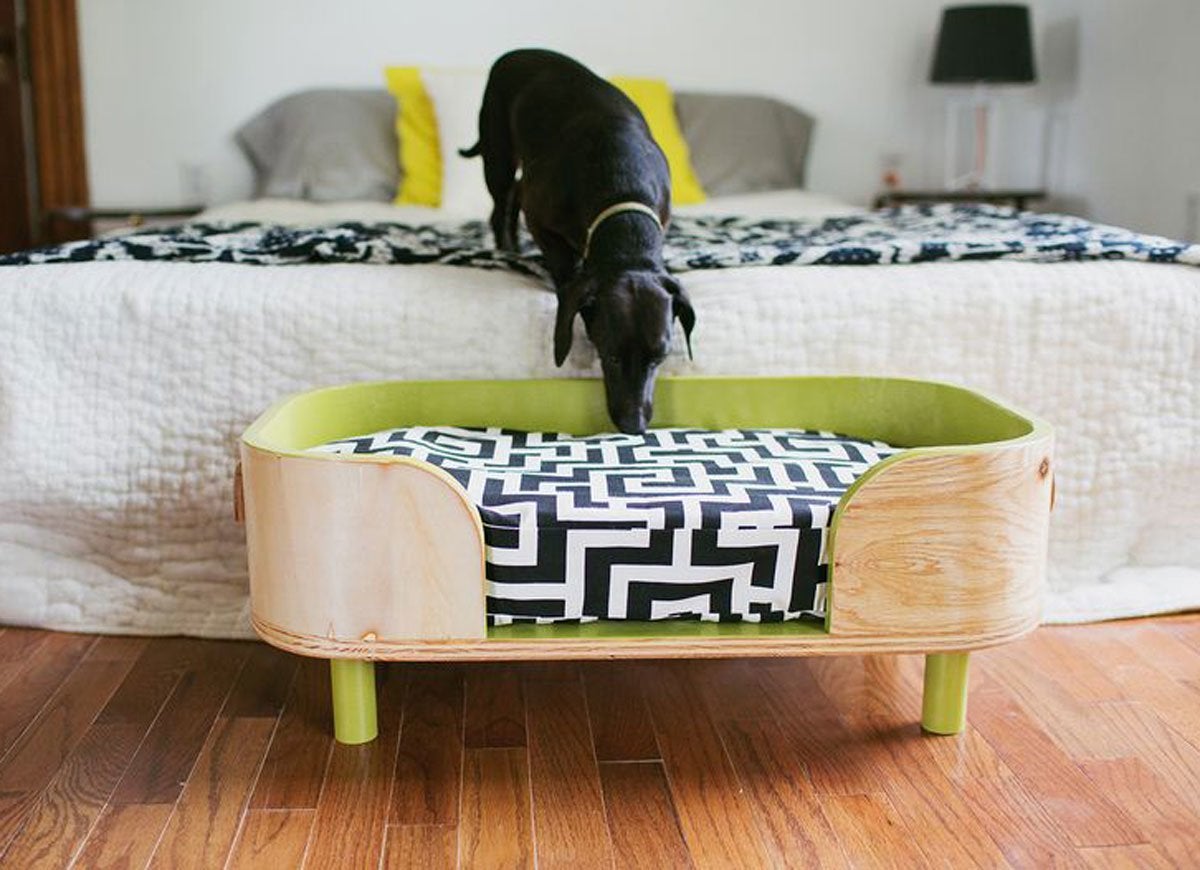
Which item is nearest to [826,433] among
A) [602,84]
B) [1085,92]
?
[602,84]

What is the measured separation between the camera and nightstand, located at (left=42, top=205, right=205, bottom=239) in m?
3.83

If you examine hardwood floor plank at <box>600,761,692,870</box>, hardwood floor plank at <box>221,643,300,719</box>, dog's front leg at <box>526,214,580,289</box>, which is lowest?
hardwood floor plank at <box>221,643,300,719</box>

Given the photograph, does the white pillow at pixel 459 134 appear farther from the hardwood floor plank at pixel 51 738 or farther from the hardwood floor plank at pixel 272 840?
the hardwood floor plank at pixel 272 840

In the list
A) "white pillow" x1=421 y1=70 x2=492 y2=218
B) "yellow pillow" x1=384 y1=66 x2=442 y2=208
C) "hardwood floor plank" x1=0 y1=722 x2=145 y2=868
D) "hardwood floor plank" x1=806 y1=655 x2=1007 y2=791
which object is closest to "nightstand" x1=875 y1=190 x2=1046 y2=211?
"white pillow" x1=421 y1=70 x2=492 y2=218

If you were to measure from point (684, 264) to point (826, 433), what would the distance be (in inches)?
15.6

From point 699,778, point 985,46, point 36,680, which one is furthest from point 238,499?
point 985,46

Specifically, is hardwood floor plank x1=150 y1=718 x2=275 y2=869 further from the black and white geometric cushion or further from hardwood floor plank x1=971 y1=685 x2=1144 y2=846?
hardwood floor plank x1=971 y1=685 x2=1144 y2=846

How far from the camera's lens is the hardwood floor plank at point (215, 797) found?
1.36 meters

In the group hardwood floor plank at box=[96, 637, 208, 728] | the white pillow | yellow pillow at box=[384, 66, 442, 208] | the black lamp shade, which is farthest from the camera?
the black lamp shade

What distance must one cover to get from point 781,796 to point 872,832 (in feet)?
0.41

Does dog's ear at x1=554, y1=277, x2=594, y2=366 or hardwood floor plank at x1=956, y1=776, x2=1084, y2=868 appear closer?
hardwood floor plank at x1=956, y1=776, x2=1084, y2=868

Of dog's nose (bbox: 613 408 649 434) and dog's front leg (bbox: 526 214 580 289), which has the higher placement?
dog's front leg (bbox: 526 214 580 289)

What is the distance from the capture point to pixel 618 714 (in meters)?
1.71

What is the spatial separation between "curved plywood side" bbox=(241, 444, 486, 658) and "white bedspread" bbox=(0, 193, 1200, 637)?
0.50 metres
